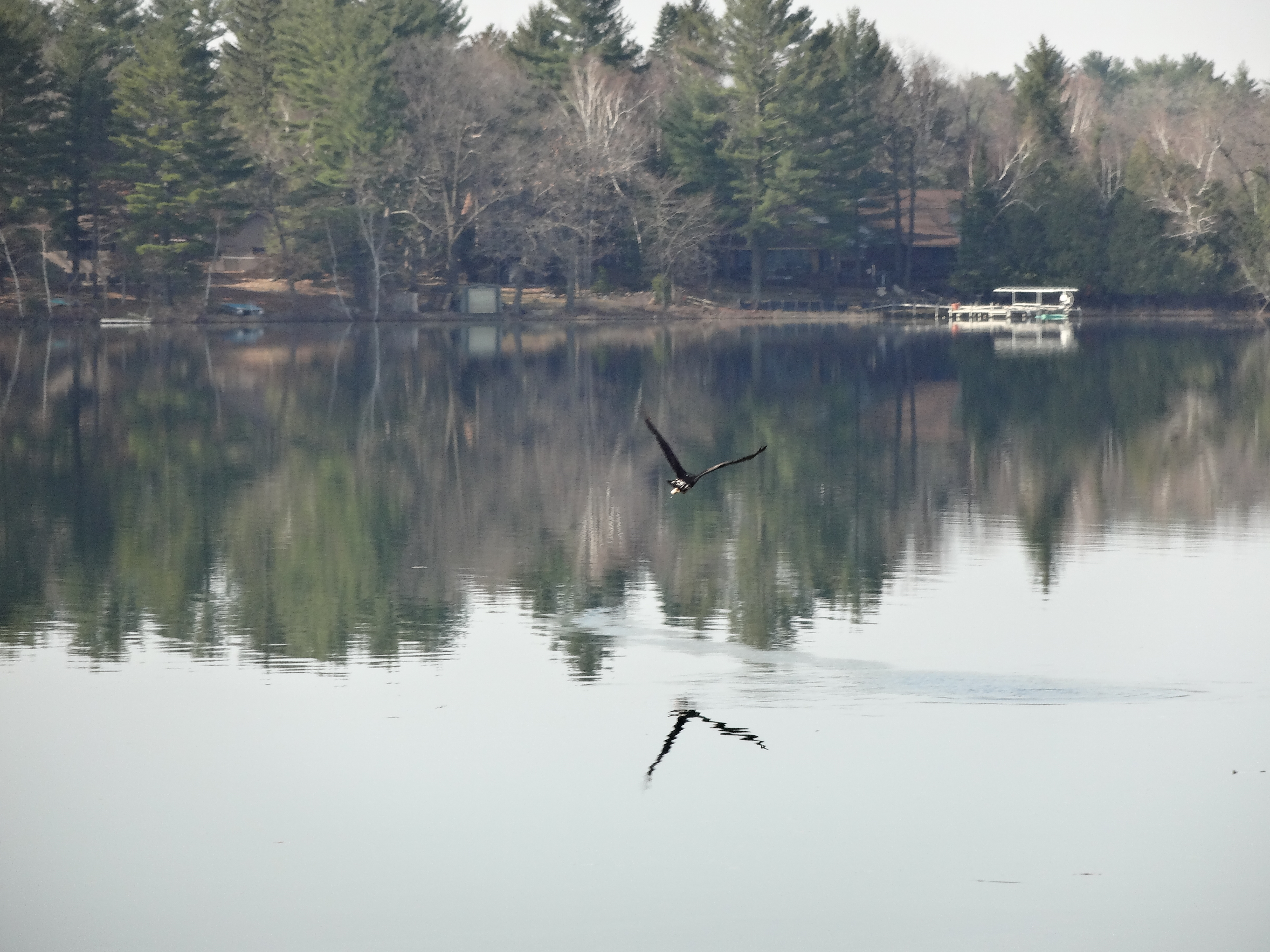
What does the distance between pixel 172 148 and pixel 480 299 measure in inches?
727

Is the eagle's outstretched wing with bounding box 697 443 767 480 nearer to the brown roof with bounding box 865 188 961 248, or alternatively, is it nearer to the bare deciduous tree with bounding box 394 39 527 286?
the bare deciduous tree with bounding box 394 39 527 286

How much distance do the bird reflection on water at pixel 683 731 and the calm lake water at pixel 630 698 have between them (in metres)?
0.06

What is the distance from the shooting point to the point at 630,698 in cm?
1648

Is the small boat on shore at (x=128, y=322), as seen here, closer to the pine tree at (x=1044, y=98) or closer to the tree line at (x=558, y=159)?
the tree line at (x=558, y=159)

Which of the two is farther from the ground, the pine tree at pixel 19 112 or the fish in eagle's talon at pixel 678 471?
the pine tree at pixel 19 112

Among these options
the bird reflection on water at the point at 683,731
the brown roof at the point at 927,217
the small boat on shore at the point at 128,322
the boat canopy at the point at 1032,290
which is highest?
the brown roof at the point at 927,217

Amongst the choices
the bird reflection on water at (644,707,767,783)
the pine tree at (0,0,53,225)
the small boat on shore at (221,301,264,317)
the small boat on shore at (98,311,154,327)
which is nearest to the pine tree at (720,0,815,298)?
the small boat on shore at (221,301,264,317)

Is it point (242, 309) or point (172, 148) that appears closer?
point (172, 148)

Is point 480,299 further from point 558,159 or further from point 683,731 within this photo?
point 683,731

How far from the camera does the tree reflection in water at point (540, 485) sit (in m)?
20.6

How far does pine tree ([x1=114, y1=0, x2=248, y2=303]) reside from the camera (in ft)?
260

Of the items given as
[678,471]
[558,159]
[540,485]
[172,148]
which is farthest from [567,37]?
[678,471]

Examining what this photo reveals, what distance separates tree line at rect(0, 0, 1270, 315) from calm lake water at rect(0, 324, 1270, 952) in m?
47.0

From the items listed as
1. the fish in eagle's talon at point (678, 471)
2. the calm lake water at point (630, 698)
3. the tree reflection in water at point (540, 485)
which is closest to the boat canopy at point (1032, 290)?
the tree reflection in water at point (540, 485)
